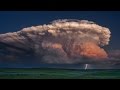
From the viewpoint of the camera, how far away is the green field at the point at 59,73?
20.7ft

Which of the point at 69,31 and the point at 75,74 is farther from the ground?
the point at 69,31

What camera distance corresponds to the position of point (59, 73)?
Result: 6.34 metres

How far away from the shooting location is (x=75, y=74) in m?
6.33

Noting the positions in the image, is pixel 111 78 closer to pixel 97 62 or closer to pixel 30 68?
pixel 97 62

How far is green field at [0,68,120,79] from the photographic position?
6320 millimetres

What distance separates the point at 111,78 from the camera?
634cm
